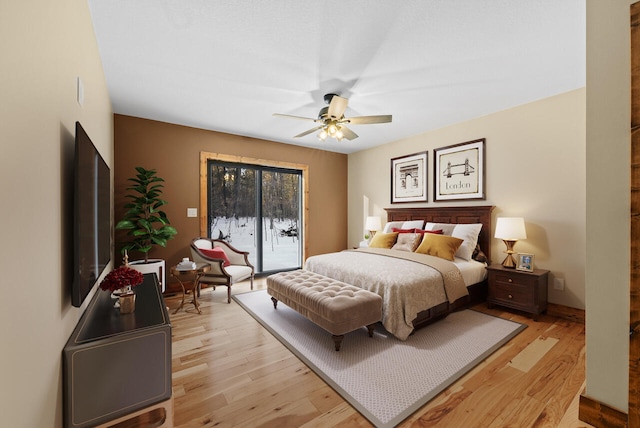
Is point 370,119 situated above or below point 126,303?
above

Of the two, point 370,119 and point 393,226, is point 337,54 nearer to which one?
point 370,119

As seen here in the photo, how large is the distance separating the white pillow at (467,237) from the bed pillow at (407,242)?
519mm

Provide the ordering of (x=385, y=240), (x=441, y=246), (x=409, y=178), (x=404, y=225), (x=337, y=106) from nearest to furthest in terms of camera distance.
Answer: (x=337, y=106) < (x=441, y=246) < (x=385, y=240) < (x=404, y=225) < (x=409, y=178)

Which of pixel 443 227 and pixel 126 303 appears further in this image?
pixel 443 227

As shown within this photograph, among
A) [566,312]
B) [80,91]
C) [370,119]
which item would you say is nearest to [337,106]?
[370,119]

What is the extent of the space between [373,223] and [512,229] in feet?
7.94

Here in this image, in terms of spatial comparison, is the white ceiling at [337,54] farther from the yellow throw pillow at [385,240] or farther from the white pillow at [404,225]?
the yellow throw pillow at [385,240]

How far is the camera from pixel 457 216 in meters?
4.16

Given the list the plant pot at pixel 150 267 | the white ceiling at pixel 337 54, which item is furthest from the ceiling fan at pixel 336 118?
the plant pot at pixel 150 267

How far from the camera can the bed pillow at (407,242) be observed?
3.92 metres

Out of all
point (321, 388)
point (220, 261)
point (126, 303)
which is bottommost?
point (321, 388)

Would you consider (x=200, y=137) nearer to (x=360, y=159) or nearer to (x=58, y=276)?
(x=360, y=159)

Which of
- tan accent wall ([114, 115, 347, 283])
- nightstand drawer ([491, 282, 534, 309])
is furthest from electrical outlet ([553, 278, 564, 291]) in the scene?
tan accent wall ([114, 115, 347, 283])

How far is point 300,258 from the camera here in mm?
5668
